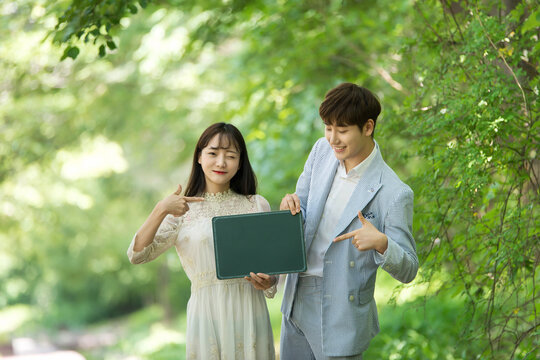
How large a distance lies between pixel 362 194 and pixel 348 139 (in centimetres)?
24

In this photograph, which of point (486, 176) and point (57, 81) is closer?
point (486, 176)

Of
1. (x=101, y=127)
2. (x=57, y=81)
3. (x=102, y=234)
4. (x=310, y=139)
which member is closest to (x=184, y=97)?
(x=101, y=127)

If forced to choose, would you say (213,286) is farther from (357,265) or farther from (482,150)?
(482,150)

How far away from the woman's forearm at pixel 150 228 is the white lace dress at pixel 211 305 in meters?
Answer: 0.09

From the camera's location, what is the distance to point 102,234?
15930 mm

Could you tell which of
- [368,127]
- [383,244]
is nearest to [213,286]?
[383,244]

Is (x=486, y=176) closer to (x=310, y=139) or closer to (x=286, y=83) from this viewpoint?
(x=286, y=83)

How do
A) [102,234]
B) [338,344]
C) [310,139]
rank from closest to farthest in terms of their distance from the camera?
1. [338,344]
2. [310,139]
3. [102,234]

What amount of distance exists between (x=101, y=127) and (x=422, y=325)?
6.72 metres

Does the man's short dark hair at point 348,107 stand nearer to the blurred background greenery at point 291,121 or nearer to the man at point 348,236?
the man at point 348,236

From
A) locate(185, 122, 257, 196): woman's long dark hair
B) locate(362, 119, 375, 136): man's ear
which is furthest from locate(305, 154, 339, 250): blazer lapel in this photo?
locate(185, 122, 257, 196): woman's long dark hair

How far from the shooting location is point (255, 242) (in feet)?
8.67

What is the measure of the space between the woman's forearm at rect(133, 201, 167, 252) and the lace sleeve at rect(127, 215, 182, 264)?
0.03 meters

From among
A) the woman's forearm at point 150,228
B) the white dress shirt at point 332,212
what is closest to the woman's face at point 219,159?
the woman's forearm at point 150,228
